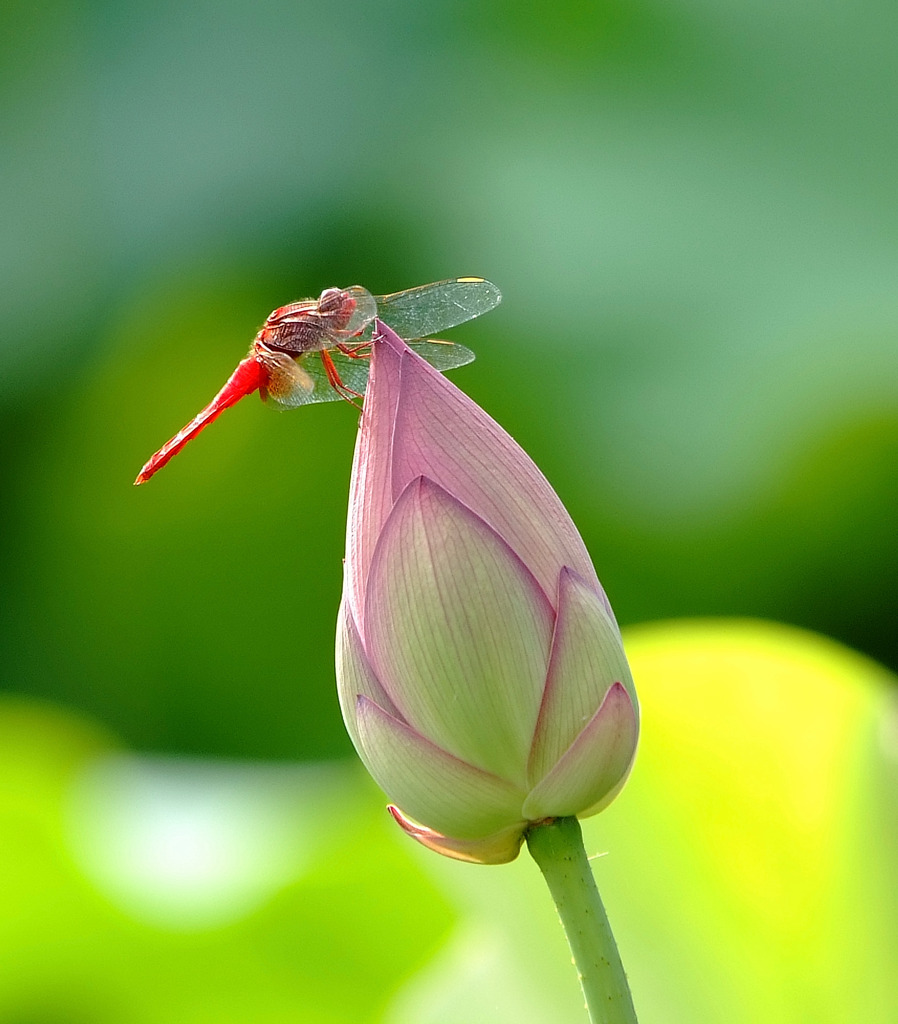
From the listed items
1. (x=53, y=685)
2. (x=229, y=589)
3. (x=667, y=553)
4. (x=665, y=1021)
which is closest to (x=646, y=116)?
(x=667, y=553)

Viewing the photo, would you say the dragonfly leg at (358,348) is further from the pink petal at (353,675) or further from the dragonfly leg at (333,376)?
the pink petal at (353,675)

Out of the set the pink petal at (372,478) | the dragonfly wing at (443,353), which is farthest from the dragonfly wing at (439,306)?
the pink petal at (372,478)

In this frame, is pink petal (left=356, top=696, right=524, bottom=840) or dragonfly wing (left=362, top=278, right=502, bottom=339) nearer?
pink petal (left=356, top=696, right=524, bottom=840)

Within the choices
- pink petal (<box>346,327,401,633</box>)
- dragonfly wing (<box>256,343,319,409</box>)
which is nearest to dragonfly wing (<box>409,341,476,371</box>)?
dragonfly wing (<box>256,343,319,409</box>)

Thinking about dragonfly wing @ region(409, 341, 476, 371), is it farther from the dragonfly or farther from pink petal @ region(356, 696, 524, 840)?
pink petal @ region(356, 696, 524, 840)

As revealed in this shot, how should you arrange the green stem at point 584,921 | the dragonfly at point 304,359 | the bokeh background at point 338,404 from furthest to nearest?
the bokeh background at point 338,404 → the dragonfly at point 304,359 → the green stem at point 584,921

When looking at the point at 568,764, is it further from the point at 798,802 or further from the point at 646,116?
the point at 646,116

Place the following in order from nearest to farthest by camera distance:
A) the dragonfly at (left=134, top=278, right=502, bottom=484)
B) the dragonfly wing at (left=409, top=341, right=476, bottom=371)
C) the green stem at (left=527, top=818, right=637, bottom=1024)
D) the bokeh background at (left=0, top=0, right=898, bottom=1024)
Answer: the green stem at (left=527, top=818, right=637, bottom=1024)
the dragonfly at (left=134, top=278, right=502, bottom=484)
the dragonfly wing at (left=409, top=341, right=476, bottom=371)
the bokeh background at (left=0, top=0, right=898, bottom=1024)
